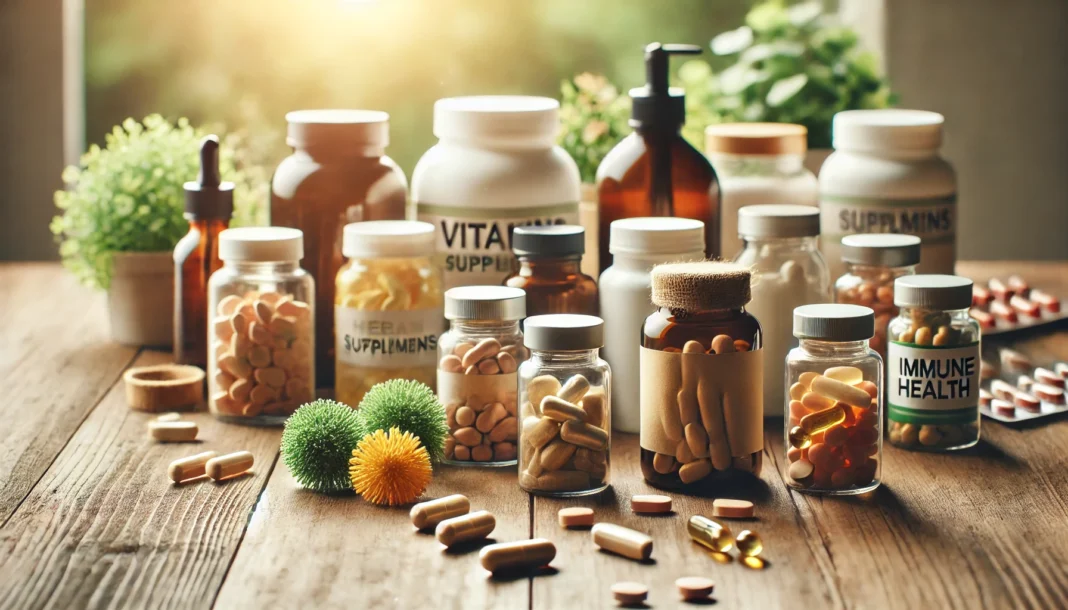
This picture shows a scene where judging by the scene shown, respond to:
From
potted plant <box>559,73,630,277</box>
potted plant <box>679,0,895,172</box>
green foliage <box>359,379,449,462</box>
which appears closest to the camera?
green foliage <box>359,379,449,462</box>

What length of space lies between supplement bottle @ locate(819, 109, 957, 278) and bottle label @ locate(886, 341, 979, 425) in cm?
22

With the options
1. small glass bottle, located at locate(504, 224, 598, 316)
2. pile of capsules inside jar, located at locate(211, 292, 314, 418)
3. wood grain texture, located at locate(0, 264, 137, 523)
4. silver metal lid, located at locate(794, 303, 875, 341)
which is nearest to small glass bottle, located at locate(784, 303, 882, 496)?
silver metal lid, located at locate(794, 303, 875, 341)

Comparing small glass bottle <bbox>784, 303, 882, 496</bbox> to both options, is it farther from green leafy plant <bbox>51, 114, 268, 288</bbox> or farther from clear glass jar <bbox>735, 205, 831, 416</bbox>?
green leafy plant <bbox>51, 114, 268, 288</bbox>

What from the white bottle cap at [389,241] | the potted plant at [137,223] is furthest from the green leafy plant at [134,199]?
the white bottle cap at [389,241]

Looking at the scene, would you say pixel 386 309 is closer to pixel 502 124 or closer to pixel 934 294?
pixel 502 124

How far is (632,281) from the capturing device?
4.06 ft

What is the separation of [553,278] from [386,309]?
158 mm

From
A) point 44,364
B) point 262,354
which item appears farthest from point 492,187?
point 44,364

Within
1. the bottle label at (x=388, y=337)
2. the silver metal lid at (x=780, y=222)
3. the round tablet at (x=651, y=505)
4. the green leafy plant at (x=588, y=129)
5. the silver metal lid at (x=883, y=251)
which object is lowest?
the round tablet at (x=651, y=505)

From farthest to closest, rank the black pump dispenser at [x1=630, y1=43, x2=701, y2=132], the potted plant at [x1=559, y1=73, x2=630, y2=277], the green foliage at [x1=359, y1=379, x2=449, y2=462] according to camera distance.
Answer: the potted plant at [x1=559, y1=73, x2=630, y2=277] → the black pump dispenser at [x1=630, y1=43, x2=701, y2=132] → the green foliage at [x1=359, y1=379, x2=449, y2=462]

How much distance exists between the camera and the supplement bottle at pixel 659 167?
1.34 metres

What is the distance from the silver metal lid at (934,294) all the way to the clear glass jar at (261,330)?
56 centimetres

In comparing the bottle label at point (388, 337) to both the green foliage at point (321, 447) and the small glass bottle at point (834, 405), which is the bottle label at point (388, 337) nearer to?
the green foliage at point (321, 447)

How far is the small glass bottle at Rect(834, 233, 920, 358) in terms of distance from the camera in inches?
49.7
